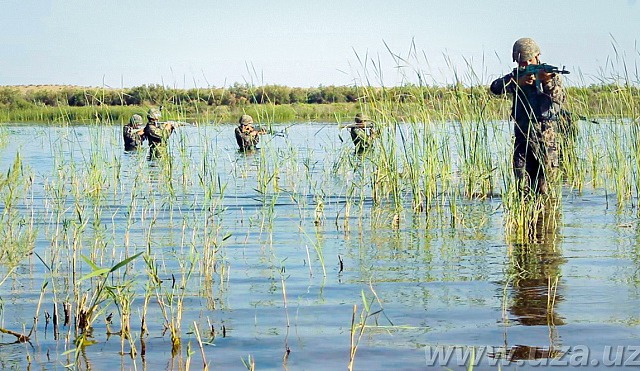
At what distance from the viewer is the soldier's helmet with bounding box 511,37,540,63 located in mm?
8789

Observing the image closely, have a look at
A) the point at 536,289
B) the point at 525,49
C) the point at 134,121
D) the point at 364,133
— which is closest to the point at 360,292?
the point at 536,289

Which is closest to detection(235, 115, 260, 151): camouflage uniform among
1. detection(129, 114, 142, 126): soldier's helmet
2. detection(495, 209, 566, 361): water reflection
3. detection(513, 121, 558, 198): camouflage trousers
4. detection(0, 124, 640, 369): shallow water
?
detection(129, 114, 142, 126): soldier's helmet

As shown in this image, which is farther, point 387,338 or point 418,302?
point 418,302

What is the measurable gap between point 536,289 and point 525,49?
13.0 ft

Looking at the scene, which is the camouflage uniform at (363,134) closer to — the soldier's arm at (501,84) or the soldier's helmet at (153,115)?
the soldier's arm at (501,84)

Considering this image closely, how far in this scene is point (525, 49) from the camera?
8.79 m

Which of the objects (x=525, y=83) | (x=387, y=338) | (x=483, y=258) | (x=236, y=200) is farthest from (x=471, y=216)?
(x=387, y=338)

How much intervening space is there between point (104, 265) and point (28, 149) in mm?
17496

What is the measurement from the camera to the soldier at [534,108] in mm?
8836

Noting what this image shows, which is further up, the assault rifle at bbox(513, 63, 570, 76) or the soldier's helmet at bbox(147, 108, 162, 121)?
the assault rifle at bbox(513, 63, 570, 76)

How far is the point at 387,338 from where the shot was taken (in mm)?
4516

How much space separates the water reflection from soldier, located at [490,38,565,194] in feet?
4.23

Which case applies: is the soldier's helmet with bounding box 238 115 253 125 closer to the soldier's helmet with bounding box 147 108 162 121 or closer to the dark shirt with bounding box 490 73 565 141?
the soldier's helmet with bounding box 147 108 162 121

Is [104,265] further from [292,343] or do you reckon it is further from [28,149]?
[28,149]
